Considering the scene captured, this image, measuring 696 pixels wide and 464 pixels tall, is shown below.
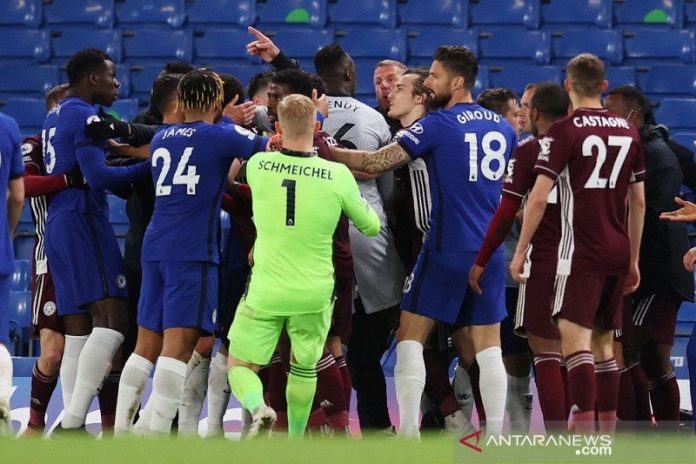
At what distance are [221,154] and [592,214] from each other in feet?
6.34

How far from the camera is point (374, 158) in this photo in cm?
683

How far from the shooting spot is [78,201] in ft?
24.0

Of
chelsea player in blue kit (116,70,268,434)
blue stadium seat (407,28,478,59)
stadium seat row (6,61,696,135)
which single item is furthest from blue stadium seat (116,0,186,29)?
chelsea player in blue kit (116,70,268,434)

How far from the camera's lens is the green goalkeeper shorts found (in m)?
6.21

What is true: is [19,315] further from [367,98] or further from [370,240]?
[367,98]

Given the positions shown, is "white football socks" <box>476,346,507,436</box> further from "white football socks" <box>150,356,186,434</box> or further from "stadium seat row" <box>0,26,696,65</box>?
"stadium seat row" <box>0,26,696,65</box>

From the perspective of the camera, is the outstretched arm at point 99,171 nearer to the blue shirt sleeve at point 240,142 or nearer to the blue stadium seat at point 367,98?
the blue shirt sleeve at point 240,142

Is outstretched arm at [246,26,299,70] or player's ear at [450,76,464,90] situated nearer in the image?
player's ear at [450,76,464,90]

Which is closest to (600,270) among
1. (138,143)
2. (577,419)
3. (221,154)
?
(577,419)

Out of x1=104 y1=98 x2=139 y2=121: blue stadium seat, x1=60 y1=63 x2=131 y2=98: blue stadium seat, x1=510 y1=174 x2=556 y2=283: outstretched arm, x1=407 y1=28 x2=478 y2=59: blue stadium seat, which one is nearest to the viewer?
x1=510 y1=174 x2=556 y2=283: outstretched arm

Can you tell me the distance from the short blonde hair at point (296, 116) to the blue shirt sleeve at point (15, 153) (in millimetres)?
1276

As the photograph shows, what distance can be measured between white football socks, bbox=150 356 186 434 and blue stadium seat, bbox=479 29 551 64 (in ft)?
24.9

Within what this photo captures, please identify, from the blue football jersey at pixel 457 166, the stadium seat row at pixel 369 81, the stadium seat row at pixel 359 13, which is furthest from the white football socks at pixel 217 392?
the stadium seat row at pixel 359 13

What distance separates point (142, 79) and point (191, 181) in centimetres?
683
